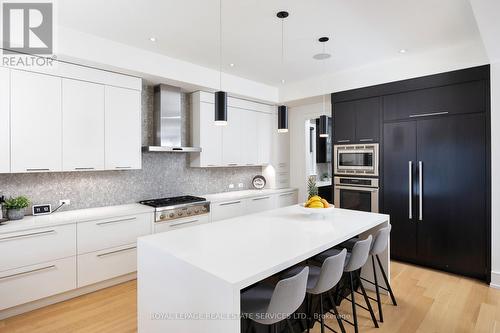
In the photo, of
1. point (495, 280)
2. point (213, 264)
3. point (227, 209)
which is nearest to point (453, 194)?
point (495, 280)

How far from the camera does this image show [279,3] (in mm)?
2428

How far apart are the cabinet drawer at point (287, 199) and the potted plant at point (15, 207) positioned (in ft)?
12.0

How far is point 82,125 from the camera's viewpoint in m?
3.14

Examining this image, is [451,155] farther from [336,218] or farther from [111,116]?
[111,116]

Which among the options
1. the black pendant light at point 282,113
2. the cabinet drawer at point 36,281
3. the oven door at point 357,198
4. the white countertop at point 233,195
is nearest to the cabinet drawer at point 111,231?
the cabinet drawer at point 36,281

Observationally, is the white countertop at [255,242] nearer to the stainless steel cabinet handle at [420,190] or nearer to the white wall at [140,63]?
the stainless steel cabinet handle at [420,190]

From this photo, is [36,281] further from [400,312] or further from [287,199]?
[287,199]

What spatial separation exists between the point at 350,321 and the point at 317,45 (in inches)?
113

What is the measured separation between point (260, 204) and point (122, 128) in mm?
2478

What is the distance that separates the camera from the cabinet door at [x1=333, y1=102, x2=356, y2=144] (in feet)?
13.9

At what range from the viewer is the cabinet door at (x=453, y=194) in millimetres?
3209

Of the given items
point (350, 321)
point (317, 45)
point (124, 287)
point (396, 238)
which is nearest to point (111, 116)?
point (124, 287)

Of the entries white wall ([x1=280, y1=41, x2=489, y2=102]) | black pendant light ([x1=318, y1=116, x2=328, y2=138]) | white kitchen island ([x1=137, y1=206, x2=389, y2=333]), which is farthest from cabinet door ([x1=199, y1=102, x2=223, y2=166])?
white kitchen island ([x1=137, y1=206, x2=389, y2=333])

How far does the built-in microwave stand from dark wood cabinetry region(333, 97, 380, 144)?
10 cm
